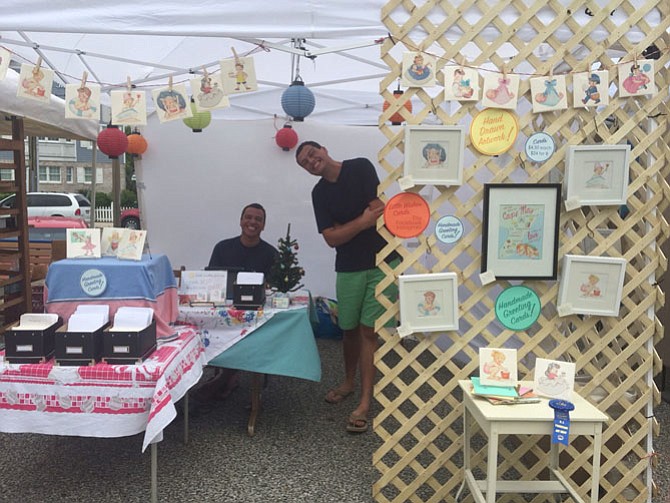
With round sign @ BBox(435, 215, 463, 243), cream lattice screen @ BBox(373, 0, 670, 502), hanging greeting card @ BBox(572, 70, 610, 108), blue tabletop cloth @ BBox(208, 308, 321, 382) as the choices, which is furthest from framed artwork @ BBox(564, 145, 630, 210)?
blue tabletop cloth @ BBox(208, 308, 321, 382)

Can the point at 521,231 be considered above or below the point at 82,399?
above

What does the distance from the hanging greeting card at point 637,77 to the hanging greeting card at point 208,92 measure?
57.2 inches

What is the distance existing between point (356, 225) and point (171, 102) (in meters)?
1.07

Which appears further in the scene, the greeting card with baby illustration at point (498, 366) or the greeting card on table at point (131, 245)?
the greeting card on table at point (131, 245)

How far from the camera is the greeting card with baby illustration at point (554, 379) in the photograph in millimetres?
1795

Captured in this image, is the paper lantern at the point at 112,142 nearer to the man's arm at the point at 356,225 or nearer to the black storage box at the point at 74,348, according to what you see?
the man's arm at the point at 356,225

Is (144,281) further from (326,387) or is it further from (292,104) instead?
(292,104)

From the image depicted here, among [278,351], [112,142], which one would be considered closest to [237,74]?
[278,351]

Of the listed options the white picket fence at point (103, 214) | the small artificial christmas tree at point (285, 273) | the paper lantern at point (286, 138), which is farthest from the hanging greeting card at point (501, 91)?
the white picket fence at point (103, 214)

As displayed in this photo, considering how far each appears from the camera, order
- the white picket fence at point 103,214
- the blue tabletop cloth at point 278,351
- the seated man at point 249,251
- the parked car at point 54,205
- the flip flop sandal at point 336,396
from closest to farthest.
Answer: the blue tabletop cloth at point 278,351 → the flip flop sandal at point 336,396 → the seated man at point 249,251 → the parked car at point 54,205 → the white picket fence at point 103,214

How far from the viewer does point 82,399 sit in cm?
193

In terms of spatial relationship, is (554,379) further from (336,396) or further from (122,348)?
(336,396)

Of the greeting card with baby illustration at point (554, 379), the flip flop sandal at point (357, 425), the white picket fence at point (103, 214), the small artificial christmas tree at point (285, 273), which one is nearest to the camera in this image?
the greeting card with baby illustration at point (554, 379)

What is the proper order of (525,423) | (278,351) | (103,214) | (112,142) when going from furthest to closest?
1. (103,214)
2. (112,142)
3. (278,351)
4. (525,423)
